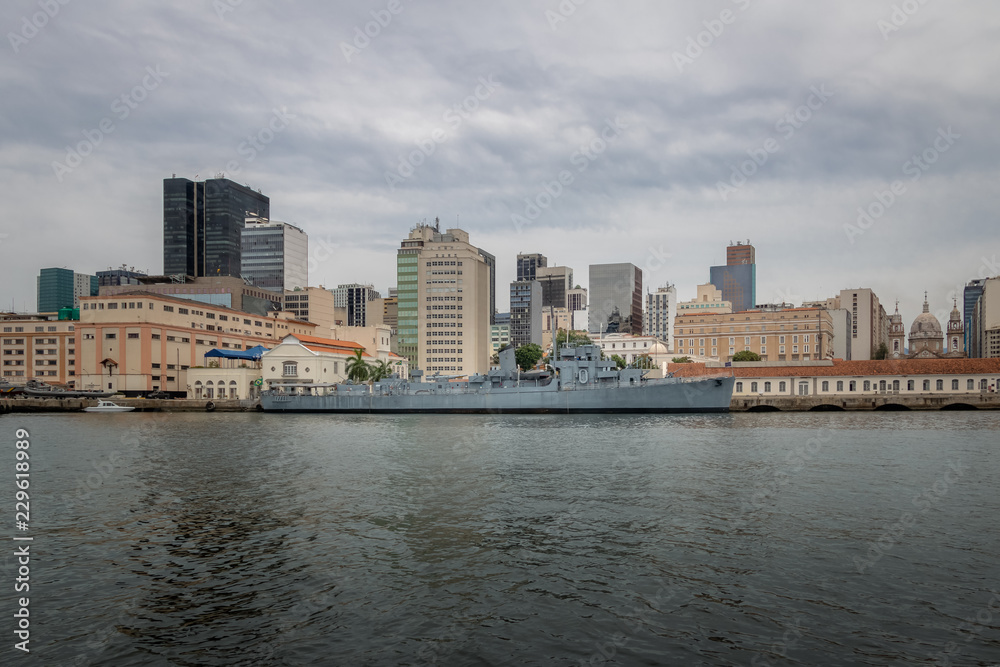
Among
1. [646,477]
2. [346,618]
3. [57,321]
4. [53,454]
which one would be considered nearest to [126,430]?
[53,454]

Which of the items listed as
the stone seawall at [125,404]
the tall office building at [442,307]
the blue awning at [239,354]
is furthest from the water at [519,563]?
the tall office building at [442,307]

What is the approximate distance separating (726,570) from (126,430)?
4661cm

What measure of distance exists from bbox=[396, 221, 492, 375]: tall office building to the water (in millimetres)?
120165

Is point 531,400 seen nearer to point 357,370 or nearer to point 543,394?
point 543,394

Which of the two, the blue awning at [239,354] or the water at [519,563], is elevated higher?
the blue awning at [239,354]

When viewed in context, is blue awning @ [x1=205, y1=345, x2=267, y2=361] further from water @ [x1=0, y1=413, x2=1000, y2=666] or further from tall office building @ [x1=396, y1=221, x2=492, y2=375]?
water @ [x1=0, y1=413, x2=1000, y2=666]

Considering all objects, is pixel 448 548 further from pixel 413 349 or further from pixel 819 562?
pixel 413 349

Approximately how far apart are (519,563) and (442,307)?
13618cm

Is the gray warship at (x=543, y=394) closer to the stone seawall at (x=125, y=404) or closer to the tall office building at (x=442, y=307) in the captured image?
the stone seawall at (x=125, y=404)

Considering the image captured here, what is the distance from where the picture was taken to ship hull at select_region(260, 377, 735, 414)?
A: 60.9 meters

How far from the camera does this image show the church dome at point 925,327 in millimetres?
167875

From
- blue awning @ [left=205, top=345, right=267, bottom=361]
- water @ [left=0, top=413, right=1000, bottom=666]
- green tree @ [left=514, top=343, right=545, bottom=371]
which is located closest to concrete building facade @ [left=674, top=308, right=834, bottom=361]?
green tree @ [left=514, top=343, right=545, bottom=371]

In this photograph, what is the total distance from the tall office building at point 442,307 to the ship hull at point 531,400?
6866cm

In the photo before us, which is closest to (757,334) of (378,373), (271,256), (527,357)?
(527,357)
